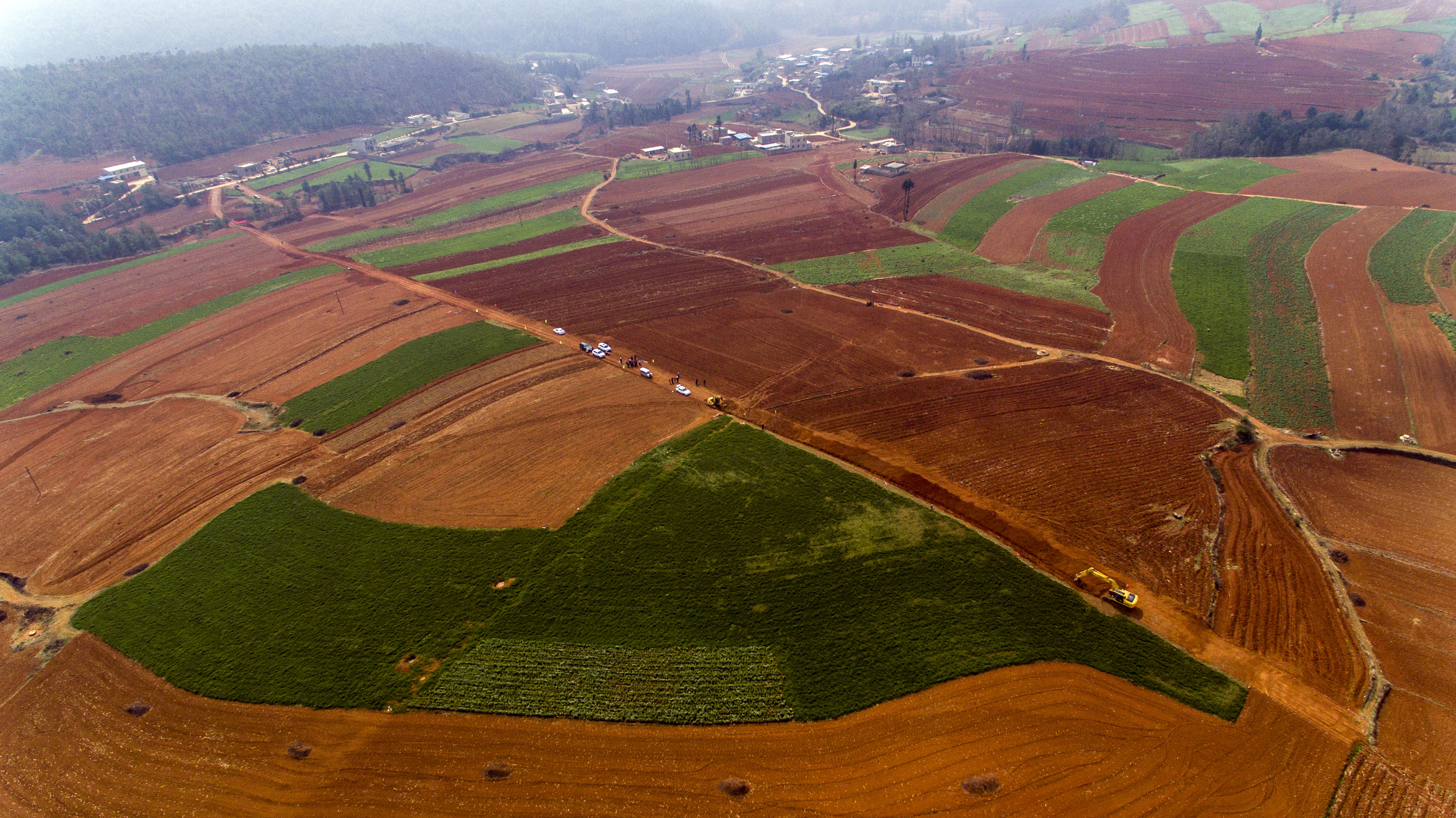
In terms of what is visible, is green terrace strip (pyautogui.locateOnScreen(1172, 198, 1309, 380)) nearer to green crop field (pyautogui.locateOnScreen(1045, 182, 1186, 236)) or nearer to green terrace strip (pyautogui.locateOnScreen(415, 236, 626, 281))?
green crop field (pyautogui.locateOnScreen(1045, 182, 1186, 236))

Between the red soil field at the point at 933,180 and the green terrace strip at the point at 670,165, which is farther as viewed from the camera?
the green terrace strip at the point at 670,165

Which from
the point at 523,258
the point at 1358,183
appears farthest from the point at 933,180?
the point at 523,258

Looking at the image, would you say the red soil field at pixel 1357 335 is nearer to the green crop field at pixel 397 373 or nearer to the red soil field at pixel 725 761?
the red soil field at pixel 725 761

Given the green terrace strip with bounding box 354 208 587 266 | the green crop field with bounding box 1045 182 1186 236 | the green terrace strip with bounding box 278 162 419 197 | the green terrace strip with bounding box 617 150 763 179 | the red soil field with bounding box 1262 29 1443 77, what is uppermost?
the red soil field with bounding box 1262 29 1443 77

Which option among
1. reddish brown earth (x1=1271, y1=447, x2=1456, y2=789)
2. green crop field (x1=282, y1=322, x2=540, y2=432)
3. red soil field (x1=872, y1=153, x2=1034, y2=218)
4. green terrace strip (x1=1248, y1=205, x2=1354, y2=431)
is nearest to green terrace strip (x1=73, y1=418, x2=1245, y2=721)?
reddish brown earth (x1=1271, y1=447, x2=1456, y2=789)

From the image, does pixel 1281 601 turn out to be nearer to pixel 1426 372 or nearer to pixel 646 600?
pixel 1426 372

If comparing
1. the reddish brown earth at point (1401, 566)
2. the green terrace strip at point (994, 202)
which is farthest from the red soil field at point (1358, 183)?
the reddish brown earth at point (1401, 566)

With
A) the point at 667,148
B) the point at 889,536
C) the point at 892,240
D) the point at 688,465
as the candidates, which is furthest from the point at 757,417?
the point at 667,148
